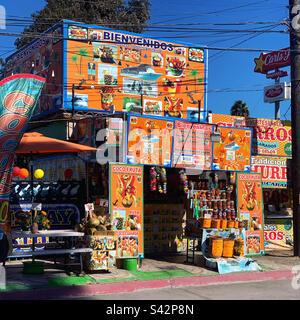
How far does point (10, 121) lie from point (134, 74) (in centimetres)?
1475

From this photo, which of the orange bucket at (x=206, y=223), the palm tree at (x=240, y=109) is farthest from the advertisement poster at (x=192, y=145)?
the palm tree at (x=240, y=109)

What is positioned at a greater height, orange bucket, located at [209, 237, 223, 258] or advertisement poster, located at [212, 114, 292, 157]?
advertisement poster, located at [212, 114, 292, 157]

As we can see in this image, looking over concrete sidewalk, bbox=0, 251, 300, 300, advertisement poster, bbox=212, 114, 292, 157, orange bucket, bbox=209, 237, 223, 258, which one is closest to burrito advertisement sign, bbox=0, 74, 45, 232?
concrete sidewalk, bbox=0, 251, 300, 300

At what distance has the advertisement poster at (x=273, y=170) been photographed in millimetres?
18203

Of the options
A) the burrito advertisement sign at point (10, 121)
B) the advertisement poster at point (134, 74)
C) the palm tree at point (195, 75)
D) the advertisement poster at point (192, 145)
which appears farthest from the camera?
the palm tree at point (195, 75)

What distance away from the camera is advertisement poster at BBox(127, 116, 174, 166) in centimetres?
1277

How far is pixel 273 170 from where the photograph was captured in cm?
1847

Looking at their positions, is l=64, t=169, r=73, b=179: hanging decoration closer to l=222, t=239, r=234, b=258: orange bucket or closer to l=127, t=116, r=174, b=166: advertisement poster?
l=127, t=116, r=174, b=166: advertisement poster

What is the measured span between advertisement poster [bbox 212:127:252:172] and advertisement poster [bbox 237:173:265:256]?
0.50 m

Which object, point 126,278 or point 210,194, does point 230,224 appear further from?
point 126,278

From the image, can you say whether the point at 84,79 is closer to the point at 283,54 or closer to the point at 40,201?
the point at 40,201

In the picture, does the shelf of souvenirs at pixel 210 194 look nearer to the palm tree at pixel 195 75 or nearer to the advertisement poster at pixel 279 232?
the advertisement poster at pixel 279 232

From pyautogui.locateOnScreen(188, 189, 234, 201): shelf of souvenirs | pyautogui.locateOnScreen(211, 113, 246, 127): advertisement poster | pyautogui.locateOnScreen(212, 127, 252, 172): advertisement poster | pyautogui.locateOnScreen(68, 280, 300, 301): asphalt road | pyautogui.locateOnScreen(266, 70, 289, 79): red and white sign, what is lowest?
pyautogui.locateOnScreen(68, 280, 300, 301): asphalt road

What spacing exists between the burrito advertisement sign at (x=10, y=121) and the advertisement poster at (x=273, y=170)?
11055 mm
